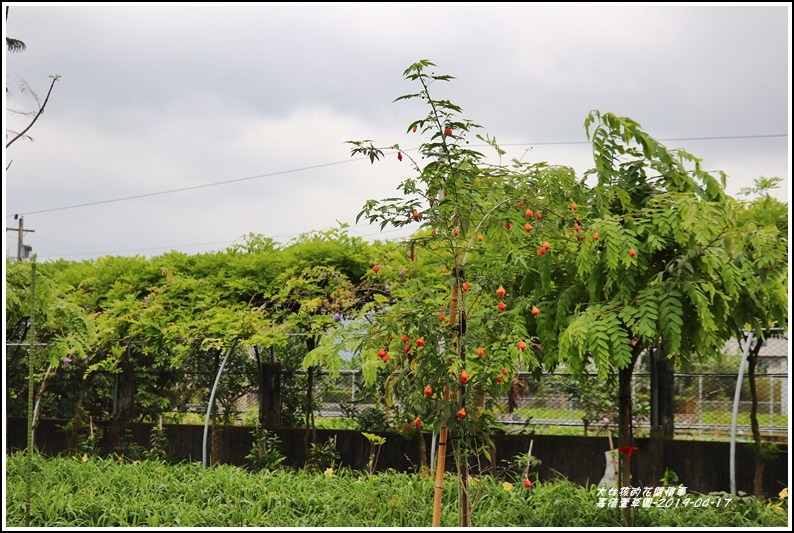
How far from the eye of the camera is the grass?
6129 mm

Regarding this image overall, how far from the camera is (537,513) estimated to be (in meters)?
6.18

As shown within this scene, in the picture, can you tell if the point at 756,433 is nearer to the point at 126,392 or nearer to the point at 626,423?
the point at 626,423

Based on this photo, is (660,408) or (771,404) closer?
(660,408)

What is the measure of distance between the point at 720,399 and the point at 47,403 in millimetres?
8064

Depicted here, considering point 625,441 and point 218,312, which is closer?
point 625,441

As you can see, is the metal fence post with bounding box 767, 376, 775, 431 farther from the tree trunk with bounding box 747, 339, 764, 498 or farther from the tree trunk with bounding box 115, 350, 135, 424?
the tree trunk with bounding box 115, 350, 135, 424

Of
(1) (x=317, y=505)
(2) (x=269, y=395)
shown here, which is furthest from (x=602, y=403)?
(2) (x=269, y=395)

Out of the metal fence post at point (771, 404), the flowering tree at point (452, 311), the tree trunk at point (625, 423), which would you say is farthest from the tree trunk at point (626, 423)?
the metal fence post at point (771, 404)

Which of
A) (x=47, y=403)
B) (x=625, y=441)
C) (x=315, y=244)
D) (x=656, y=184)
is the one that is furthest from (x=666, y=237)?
(x=47, y=403)

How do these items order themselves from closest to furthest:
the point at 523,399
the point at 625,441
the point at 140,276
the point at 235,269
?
the point at 625,441 → the point at 523,399 → the point at 235,269 → the point at 140,276

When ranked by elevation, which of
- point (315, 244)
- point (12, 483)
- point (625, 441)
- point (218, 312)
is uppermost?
point (315, 244)

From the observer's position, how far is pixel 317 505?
662 cm

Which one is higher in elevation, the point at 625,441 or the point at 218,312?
the point at 218,312

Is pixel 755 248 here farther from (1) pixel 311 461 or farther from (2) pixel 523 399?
(1) pixel 311 461
